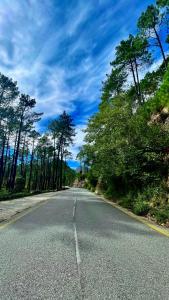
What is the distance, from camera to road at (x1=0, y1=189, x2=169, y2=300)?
10.9ft

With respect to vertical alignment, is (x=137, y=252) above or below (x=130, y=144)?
below

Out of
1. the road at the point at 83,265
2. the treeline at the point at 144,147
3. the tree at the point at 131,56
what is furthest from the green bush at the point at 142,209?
the tree at the point at 131,56

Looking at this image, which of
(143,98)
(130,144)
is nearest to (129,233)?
(130,144)

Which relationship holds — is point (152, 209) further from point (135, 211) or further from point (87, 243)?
point (87, 243)

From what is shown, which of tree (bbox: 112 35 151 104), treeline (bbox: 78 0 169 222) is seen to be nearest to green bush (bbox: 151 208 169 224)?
treeline (bbox: 78 0 169 222)

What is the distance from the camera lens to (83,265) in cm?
446

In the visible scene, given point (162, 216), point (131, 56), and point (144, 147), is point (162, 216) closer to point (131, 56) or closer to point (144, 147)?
point (144, 147)

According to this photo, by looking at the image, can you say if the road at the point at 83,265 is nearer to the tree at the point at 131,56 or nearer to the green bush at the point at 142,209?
the green bush at the point at 142,209

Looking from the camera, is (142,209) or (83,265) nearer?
(83,265)

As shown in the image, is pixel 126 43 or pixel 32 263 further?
pixel 126 43

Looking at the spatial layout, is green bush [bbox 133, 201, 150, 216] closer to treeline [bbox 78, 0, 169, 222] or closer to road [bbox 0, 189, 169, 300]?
treeline [bbox 78, 0, 169, 222]

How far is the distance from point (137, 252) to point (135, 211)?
7.80 m

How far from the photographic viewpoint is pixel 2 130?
33.0m

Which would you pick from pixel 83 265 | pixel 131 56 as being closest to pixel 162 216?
pixel 83 265
